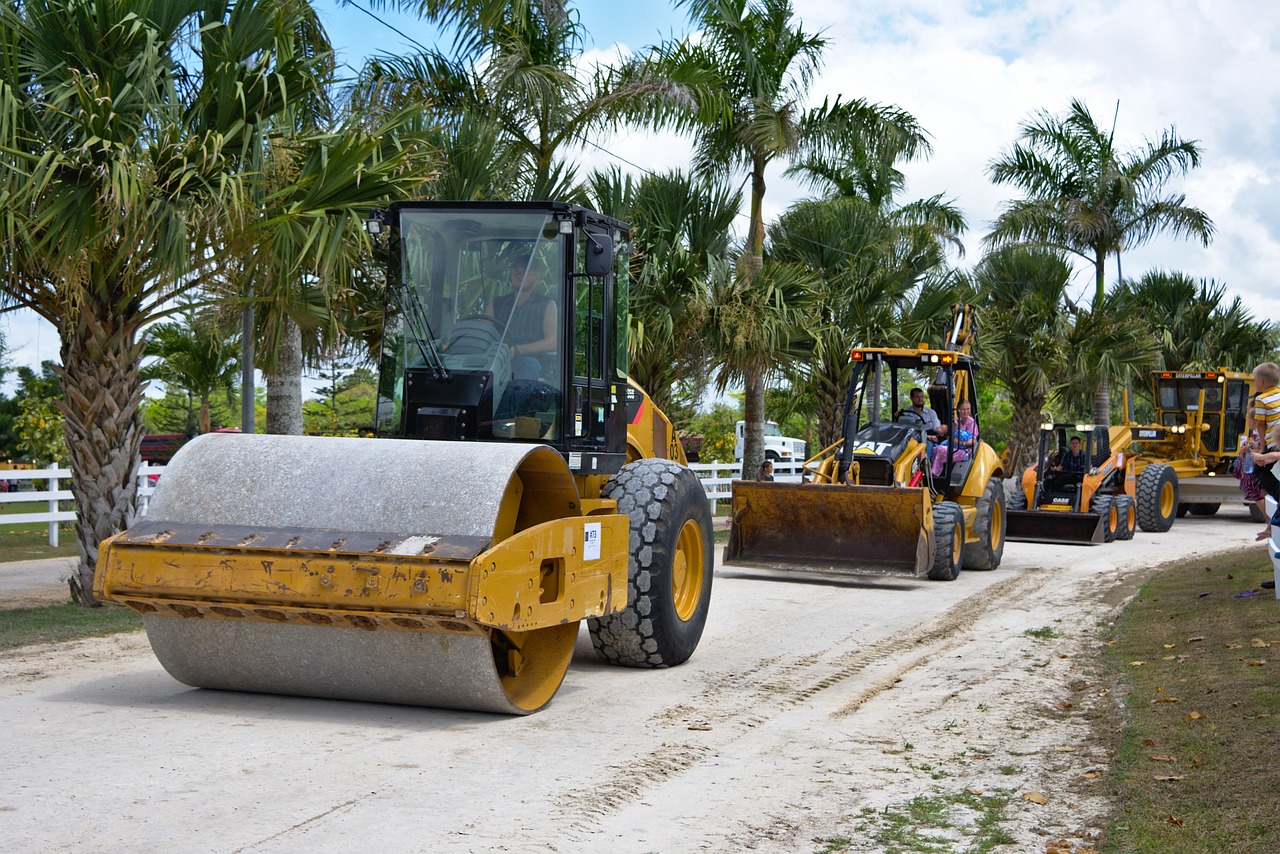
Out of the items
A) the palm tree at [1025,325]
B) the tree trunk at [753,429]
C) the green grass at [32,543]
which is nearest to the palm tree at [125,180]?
the green grass at [32,543]

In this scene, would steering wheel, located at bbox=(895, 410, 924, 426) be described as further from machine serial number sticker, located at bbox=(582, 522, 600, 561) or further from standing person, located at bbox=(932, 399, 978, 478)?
machine serial number sticker, located at bbox=(582, 522, 600, 561)

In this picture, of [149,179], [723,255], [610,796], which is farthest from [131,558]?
[723,255]

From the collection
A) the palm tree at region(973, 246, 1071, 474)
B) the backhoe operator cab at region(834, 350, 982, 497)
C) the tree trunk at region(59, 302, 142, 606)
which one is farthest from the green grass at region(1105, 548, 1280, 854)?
the palm tree at region(973, 246, 1071, 474)

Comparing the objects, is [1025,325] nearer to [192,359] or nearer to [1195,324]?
[1195,324]

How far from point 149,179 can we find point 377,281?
3.04 metres

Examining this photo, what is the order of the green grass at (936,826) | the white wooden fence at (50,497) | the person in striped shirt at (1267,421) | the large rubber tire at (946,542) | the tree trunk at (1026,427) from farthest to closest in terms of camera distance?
the tree trunk at (1026,427), the white wooden fence at (50,497), the large rubber tire at (946,542), the person in striped shirt at (1267,421), the green grass at (936,826)

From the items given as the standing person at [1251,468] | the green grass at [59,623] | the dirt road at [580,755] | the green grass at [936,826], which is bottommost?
the green grass at [936,826]

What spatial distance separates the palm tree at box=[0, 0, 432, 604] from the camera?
9.42 metres

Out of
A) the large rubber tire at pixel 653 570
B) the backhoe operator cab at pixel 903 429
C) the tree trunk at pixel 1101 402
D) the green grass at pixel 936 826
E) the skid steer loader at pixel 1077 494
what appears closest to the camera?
the green grass at pixel 936 826

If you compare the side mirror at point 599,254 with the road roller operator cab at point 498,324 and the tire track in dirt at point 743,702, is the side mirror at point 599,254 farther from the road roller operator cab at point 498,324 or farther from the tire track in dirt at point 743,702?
the tire track in dirt at point 743,702

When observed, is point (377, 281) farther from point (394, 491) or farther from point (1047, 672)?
point (1047, 672)

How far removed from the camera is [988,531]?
1614 cm

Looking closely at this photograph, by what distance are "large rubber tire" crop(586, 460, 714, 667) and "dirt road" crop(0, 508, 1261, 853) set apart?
0.19 meters

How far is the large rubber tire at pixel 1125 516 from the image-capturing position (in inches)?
800
